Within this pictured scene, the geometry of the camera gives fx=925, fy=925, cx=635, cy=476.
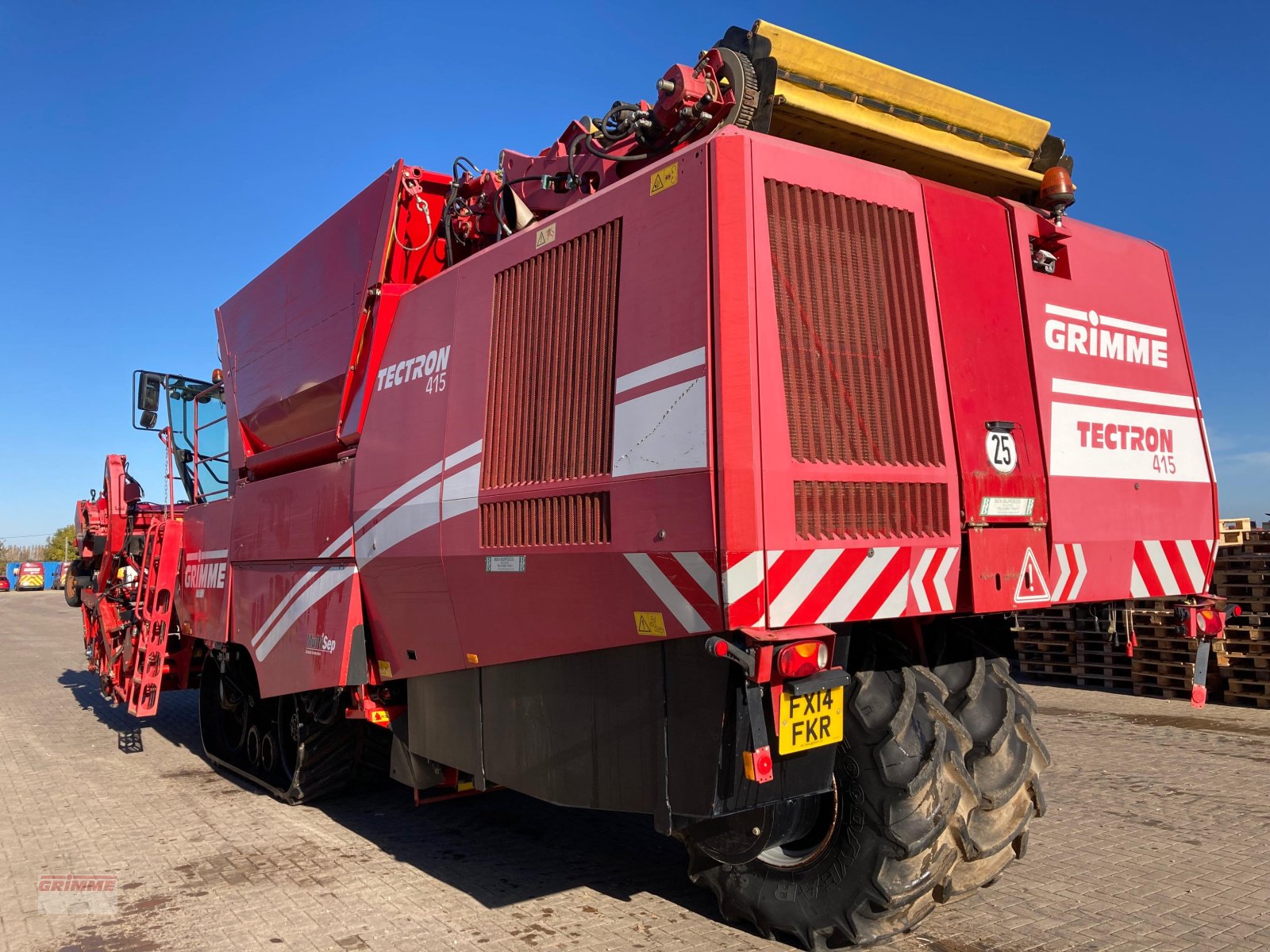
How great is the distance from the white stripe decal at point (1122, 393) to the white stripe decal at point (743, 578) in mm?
1731

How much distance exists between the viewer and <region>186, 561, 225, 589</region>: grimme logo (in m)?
6.91

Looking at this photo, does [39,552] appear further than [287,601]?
Yes

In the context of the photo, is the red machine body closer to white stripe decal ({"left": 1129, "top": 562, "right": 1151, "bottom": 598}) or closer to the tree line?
white stripe decal ({"left": 1129, "top": 562, "right": 1151, "bottom": 598})

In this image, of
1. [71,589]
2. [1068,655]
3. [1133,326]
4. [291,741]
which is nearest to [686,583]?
[1133,326]

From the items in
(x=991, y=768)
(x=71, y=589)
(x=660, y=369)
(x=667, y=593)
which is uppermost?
(x=660, y=369)

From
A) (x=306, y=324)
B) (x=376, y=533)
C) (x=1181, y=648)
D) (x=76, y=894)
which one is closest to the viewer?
(x=76, y=894)

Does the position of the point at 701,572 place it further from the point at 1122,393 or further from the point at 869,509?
the point at 1122,393

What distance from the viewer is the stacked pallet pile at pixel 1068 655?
10570mm

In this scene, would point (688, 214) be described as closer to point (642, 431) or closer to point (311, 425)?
point (642, 431)

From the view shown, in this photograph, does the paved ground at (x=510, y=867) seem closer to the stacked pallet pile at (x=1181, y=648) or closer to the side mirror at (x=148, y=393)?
the stacked pallet pile at (x=1181, y=648)

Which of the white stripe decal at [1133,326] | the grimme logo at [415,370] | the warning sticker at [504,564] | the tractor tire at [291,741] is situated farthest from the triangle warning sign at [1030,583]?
the tractor tire at [291,741]

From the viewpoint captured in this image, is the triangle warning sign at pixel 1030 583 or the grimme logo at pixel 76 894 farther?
the grimme logo at pixel 76 894

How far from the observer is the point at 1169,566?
417 centimetres

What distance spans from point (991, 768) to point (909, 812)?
552mm
